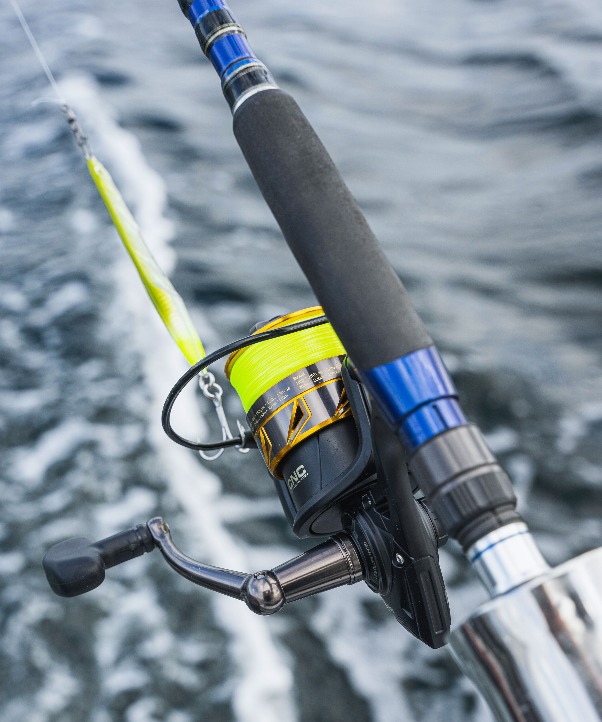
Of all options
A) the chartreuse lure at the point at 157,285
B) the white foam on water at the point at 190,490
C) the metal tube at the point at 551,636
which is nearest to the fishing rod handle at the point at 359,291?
the metal tube at the point at 551,636

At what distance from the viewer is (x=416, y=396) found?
3.73ft

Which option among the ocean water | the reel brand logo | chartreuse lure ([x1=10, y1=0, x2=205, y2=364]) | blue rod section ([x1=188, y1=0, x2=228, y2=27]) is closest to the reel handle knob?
the reel brand logo

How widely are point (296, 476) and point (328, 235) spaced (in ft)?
2.21

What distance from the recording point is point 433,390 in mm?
1142

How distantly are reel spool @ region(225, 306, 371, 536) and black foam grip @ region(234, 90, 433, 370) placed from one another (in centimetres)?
45

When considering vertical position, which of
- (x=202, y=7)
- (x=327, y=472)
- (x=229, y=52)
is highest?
(x=202, y=7)

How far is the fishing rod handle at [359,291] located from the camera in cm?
107

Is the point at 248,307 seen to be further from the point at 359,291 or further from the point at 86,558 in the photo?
the point at 359,291

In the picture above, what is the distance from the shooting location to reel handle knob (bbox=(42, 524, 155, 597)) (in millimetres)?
1808

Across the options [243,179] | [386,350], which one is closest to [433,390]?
[386,350]

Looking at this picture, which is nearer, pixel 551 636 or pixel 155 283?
pixel 551 636

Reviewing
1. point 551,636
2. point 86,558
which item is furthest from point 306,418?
point 551,636

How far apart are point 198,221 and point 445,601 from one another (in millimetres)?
3811

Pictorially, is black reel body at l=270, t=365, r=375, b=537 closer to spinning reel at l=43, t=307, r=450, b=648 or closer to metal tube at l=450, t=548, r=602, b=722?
spinning reel at l=43, t=307, r=450, b=648
